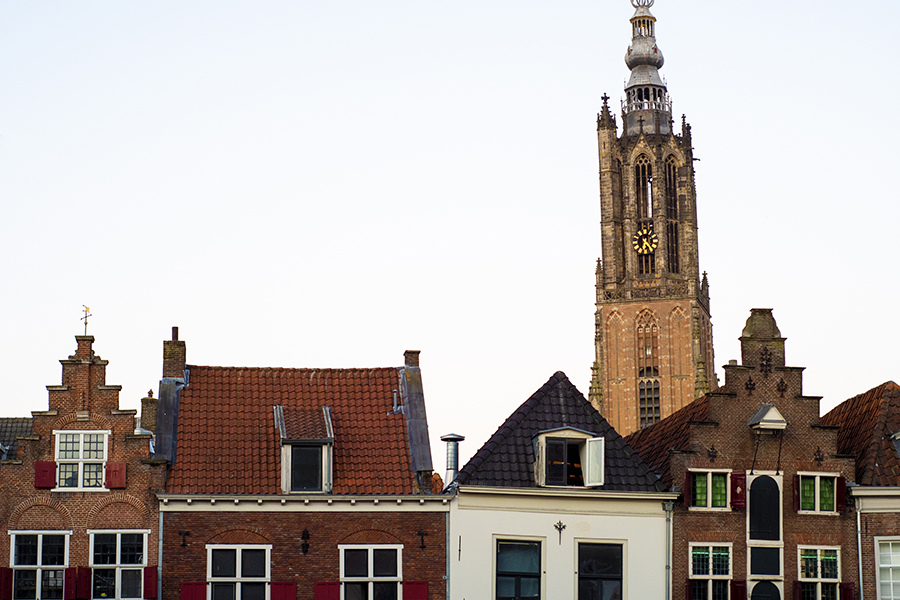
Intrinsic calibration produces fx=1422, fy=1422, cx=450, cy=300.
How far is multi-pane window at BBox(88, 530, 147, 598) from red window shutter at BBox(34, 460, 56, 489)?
1.41 meters

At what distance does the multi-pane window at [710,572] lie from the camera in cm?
3206

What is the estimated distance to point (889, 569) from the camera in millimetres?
32500

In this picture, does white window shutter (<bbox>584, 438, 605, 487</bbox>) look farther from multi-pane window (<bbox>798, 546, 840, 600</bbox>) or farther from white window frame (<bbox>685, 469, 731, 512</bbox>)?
multi-pane window (<bbox>798, 546, 840, 600</bbox>)

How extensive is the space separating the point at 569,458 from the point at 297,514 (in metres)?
6.33

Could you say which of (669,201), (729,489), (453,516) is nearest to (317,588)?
(453,516)

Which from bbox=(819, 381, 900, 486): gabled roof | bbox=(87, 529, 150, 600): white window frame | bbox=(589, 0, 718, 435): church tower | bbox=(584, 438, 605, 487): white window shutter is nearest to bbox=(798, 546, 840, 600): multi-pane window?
bbox=(819, 381, 900, 486): gabled roof

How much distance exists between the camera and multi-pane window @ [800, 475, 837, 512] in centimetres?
3269

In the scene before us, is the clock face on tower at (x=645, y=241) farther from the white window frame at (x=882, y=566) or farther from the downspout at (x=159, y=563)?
the downspout at (x=159, y=563)

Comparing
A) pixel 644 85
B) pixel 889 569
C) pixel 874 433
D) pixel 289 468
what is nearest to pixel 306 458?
pixel 289 468

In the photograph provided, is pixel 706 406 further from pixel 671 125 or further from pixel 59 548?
pixel 671 125

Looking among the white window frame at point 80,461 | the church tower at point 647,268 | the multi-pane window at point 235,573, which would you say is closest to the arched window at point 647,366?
the church tower at point 647,268

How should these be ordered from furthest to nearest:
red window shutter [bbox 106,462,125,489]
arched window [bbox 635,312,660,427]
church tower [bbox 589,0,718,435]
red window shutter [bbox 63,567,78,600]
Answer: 1. church tower [bbox 589,0,718,435]
2. arched window [bbox 635,312,660,427]
3. red window shutter [bbox 106,462,125,489]
4. red window shutter [bbox 63,567,78,600]

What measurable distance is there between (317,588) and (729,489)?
379 inches

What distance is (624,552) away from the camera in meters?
32.0
